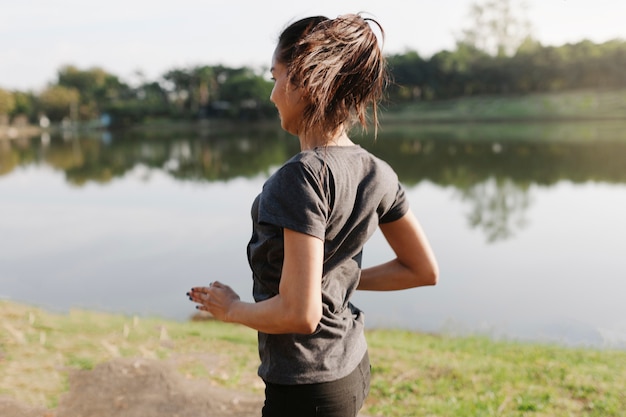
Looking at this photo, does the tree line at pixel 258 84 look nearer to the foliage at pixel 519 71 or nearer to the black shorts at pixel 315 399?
the foliage at pixel 519 71

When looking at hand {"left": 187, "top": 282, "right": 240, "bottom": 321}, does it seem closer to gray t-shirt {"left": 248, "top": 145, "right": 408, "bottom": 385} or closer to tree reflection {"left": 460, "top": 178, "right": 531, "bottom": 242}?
gray t-shirt {"left": 248, "top": 145, "right": 408, "bottom": 385}

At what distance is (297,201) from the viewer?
3.30ft

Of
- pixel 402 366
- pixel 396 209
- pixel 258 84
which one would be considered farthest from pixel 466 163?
pixel 258 84

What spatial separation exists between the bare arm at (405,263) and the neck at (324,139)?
0.26 meters

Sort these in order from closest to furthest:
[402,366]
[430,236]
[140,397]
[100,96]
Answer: [140,397] → [402,366] → [430,236] → [100,96]

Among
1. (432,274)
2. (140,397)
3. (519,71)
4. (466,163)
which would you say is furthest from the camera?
(519,71)

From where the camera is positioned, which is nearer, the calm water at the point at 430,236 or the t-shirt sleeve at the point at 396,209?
the t-shirt sleeve at the point at 396,209

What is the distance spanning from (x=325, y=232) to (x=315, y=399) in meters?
0.33

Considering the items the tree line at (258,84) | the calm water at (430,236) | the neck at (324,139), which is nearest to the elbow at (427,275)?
the neck at (324,139)

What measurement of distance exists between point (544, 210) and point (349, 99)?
13021mm

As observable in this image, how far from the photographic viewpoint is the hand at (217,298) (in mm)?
1183

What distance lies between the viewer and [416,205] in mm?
13922

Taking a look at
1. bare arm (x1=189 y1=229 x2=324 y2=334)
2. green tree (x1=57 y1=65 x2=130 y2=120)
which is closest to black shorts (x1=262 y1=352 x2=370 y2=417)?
bare arm (x1=189 y1=229 x2=324 y2=334)

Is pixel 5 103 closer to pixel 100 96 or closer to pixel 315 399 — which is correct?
pixel 100 96
